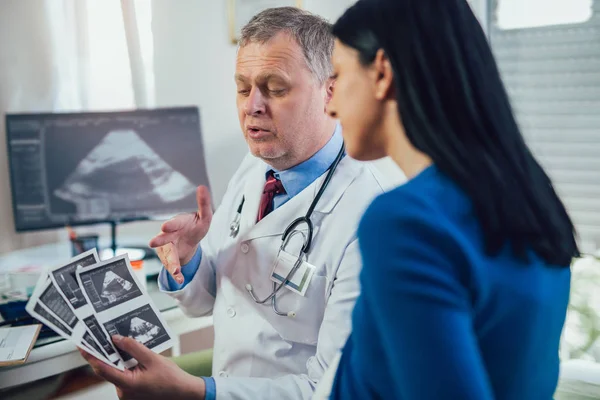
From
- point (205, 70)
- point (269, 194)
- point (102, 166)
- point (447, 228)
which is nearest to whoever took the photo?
point (447, 228)

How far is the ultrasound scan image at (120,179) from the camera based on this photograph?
206cm

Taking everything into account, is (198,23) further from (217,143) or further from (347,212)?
(347,212)

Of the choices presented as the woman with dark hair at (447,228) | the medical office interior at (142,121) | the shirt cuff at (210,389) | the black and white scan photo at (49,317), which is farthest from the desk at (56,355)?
the woman with dark hair at (447,228)

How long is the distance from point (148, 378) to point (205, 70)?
1627 mm

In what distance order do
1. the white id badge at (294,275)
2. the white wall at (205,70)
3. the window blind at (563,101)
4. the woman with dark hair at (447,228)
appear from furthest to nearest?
the white wall at (205,70) → the window blind at (563,101) → the white id badge at (294,275) → the woman with dark hair at (447,228)

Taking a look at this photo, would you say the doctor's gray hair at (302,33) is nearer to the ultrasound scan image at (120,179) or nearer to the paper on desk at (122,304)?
the paper on desk at (122,304)

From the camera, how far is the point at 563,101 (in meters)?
2.20

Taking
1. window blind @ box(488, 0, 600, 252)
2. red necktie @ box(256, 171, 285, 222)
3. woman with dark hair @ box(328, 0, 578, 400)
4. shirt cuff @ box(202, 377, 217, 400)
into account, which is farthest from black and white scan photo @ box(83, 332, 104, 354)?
window blind @ box(488, 0, 600, 252)

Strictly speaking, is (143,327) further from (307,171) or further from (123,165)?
(123,165)

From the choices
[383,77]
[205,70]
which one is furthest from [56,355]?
[205,70]

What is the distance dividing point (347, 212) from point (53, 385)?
101cm

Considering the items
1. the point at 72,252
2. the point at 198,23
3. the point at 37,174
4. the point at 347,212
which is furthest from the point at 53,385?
the point at 198,23

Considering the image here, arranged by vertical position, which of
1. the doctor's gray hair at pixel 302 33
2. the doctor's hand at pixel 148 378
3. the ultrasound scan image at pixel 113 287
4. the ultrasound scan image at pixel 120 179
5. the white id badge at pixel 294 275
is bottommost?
the doctor's hand at pixel 148 378

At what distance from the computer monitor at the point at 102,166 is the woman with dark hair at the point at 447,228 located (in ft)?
4.61
